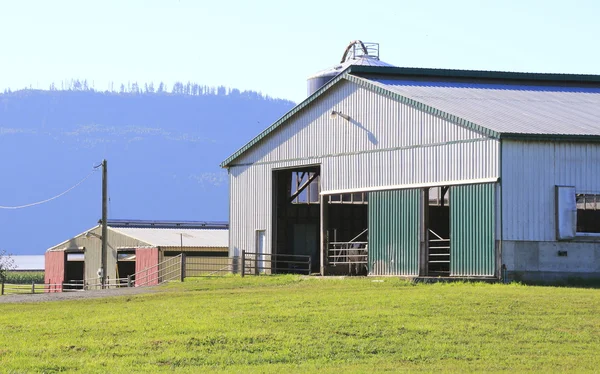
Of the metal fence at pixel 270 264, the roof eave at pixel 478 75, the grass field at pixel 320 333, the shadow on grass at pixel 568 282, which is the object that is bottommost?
the grass field at pixel 320 333

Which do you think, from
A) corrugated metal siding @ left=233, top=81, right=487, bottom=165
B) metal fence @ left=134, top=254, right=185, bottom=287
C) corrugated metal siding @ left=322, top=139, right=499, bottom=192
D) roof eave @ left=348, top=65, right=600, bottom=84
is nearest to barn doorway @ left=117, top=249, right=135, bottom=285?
metal fence @ left=134, top=254, right=185, bottom=287

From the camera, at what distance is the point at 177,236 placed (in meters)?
66.1

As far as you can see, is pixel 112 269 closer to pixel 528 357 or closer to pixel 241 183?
pixel 241 183

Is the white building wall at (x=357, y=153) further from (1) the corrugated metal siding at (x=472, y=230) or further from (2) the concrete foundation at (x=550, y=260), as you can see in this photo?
(2) the concrete foundation at (x=550, y=260)

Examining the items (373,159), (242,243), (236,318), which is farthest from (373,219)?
(236,318)

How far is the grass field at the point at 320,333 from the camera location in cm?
1923

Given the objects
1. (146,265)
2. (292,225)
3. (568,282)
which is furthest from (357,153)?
(146,265)

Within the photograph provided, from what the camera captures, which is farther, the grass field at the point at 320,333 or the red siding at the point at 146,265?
the red siding at the point at 146,265

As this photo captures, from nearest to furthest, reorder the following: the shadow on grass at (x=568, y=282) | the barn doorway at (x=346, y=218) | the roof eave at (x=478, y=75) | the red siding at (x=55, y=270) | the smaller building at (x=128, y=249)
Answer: the shadow on grass at (x=568, y=282), the roof eave at (x=478, y=75), the barn doorway at (x=346, y=218), the smaller building at (x=128, y=249), the red siding at (x=55, y=270)

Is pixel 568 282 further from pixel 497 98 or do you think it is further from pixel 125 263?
pixel 125 263

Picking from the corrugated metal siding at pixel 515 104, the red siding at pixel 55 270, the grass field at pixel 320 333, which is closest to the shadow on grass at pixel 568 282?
the grass field at pixel 320 333

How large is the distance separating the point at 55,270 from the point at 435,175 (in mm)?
41880

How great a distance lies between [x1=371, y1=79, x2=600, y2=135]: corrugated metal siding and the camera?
116 feet

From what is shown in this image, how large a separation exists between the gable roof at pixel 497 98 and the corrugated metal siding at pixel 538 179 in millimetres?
451
